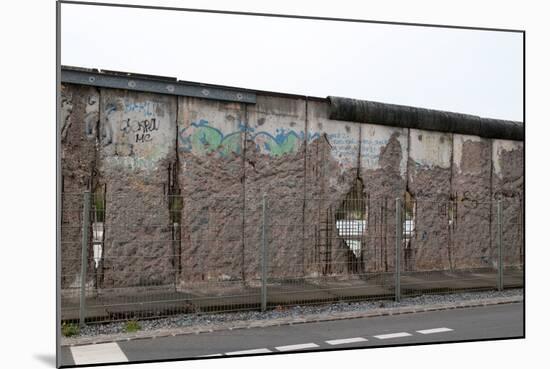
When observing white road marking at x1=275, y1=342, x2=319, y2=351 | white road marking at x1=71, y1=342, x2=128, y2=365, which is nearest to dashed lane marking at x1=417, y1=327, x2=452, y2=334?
white road marking at x1=275, y1=342, x2=319, y2=351

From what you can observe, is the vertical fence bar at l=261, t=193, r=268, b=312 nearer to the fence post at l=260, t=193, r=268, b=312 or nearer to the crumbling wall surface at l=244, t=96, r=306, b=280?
the fence post at l=260, t=193, r=268, b=312

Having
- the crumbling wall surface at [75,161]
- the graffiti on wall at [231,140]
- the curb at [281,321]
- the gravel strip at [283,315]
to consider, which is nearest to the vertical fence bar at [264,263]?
the gravel strip at [283,315]

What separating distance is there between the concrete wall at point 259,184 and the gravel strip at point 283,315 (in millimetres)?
666

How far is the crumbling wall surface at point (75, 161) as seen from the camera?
595 cm

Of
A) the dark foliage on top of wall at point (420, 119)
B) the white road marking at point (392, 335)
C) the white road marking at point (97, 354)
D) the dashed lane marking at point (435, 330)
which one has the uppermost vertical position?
the dark foliage on top of wall at point (420, 119)

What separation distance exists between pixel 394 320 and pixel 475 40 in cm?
292

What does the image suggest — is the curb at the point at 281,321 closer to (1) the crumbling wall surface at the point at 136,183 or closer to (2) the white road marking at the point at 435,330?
(2) the white road marking at the point at 435,330

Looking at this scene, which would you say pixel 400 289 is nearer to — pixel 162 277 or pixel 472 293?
pixel 472 293

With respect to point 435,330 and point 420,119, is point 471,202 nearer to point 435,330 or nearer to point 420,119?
point 420,119

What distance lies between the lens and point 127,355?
4.90 metres

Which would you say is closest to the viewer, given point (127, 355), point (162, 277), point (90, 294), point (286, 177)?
point (127, 355)

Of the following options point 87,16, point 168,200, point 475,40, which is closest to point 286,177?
point 168,200

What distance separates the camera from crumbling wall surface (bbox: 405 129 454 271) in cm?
810

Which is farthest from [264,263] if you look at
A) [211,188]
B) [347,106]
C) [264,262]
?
[347,106]
